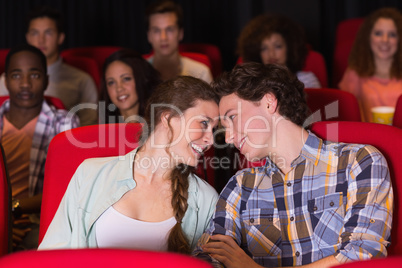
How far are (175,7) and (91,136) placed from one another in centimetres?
223

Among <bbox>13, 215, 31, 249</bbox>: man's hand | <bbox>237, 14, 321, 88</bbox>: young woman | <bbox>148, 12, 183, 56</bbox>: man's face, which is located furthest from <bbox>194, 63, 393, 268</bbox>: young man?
<bbox>148, 12, 183, 56</bbox>: man's face

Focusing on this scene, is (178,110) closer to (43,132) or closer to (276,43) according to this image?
(43,132)

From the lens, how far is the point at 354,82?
3758mm

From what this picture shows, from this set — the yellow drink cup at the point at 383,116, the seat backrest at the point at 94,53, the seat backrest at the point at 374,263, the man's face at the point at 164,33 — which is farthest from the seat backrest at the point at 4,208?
the seat backrest at the point at 94,53

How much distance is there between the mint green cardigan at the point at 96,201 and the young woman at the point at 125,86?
107 cm

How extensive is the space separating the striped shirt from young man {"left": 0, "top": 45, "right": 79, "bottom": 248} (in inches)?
48.1

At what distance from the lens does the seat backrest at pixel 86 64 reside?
411cm

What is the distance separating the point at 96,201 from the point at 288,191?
0.61m

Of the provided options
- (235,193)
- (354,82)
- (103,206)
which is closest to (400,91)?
(354,82)

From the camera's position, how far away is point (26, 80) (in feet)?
10.3

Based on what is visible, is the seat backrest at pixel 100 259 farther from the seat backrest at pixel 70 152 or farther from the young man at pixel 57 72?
the young man at pixel 57 72

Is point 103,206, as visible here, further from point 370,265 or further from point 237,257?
point 370,265

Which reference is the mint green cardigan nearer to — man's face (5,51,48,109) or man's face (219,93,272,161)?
man's face (219,93,272,161)

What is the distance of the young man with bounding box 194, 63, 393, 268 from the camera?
6.05ft
